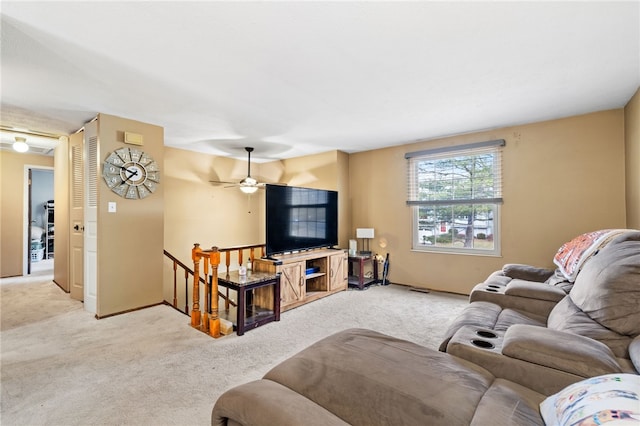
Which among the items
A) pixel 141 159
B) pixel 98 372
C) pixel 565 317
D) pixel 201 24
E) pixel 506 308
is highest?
pixel 201 24

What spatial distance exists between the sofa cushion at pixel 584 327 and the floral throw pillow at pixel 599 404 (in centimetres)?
72

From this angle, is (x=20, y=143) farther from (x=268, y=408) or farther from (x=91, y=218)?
(x=268, y=408)

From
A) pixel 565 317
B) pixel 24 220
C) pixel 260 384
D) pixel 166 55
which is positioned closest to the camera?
pixel 260 384

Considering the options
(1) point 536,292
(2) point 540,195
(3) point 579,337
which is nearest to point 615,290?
(3) point 579,337

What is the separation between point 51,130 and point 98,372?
12.0ft

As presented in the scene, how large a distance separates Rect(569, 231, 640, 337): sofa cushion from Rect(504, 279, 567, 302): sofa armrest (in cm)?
41

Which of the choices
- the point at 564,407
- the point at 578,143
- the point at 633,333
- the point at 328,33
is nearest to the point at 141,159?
the point at 328,33

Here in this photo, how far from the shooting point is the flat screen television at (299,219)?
149 inches

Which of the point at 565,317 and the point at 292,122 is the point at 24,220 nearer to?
the point at 292,122

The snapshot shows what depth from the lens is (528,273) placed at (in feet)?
9.27

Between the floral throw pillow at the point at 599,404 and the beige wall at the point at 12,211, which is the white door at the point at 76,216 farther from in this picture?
the floral throw pillow at the point at 599,404

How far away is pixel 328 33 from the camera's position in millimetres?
1812

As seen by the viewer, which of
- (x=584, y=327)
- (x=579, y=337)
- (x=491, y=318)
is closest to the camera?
(x=579, y=337)

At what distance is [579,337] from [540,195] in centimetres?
286
